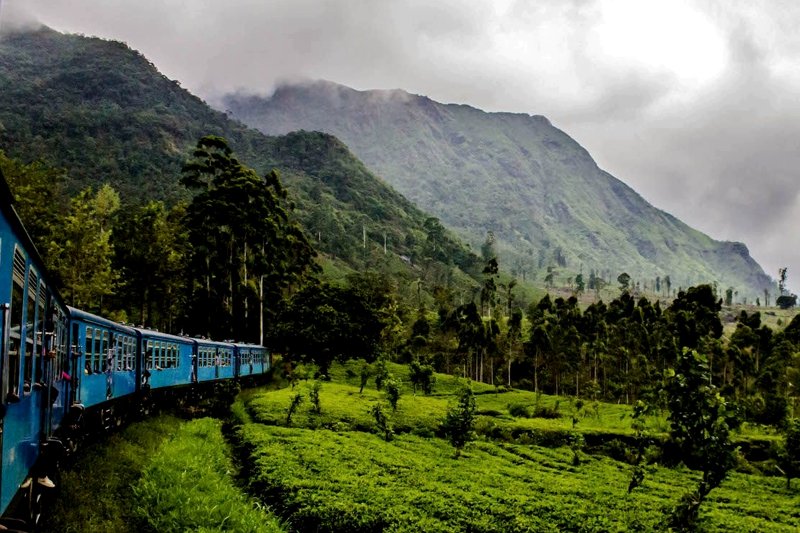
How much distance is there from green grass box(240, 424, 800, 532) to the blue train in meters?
4.80

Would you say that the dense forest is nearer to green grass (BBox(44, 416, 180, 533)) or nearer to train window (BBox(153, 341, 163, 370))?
train window (BBox(153, 341, 163, 370))

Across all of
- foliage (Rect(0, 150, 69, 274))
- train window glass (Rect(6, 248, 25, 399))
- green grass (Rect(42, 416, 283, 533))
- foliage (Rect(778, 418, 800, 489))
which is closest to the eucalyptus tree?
foliage (Rect(0, 150, 69, 274))

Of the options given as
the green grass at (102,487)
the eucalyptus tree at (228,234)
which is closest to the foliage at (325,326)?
the eucalyptus tree at (228,234)

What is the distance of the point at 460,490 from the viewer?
17750mm

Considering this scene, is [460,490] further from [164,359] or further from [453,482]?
[164,359]

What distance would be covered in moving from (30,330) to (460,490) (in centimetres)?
1260

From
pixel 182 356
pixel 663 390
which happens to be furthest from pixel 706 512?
pixel 182 356

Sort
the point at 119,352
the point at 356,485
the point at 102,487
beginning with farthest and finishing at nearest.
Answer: the point at 119,352, the point at 356,485, the point at 102,487

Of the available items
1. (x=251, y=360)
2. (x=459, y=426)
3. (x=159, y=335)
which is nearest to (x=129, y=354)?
(x=159, y=335)

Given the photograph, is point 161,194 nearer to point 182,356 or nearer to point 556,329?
point 556,329

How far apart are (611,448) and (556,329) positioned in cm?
4937

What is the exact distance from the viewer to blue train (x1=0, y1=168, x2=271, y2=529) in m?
6.74

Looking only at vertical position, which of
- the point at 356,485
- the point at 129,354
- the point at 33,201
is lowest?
the point at 356,485

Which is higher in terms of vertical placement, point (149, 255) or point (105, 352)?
point (149, 255)
